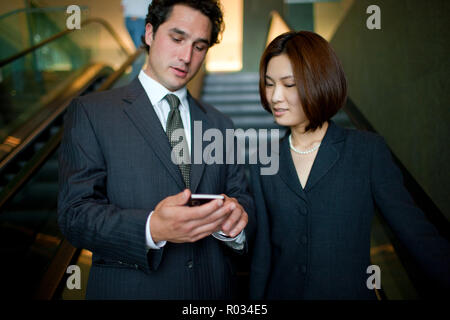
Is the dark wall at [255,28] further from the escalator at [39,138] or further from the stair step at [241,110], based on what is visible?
the stair step at [241,110]

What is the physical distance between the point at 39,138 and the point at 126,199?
9.36ft

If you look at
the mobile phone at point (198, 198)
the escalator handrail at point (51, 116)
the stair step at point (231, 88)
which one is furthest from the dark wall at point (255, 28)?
the mobile phone at point (198, 198)

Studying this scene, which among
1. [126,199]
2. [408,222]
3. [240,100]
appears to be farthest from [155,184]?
[240,100]

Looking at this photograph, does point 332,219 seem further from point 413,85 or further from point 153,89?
point 413,85

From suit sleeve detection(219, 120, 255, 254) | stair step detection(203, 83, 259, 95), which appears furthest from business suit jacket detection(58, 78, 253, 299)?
stair step detection(203, 83, 259, 95)

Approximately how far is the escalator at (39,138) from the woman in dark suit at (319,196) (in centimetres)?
143

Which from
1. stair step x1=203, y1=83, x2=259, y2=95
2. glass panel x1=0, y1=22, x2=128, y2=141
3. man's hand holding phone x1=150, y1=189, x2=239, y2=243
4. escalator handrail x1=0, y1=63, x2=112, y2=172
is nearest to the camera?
man's hand holding phone x1=150, y1=189, x2=239, y2=243

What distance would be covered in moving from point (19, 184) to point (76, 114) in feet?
3.90

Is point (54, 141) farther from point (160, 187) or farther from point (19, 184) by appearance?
point (160, 187)

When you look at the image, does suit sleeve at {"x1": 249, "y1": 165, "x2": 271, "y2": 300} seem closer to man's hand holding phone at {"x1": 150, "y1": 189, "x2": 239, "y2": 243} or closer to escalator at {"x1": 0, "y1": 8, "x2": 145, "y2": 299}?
man's hand holding phone at {"x1": 150, "y1": 189, "x2": 239, "y2": 243}

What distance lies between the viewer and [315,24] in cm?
503

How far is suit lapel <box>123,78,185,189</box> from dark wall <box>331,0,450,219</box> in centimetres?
169

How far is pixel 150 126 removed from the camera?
1.39 m

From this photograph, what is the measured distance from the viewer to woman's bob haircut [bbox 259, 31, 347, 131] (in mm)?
1380
